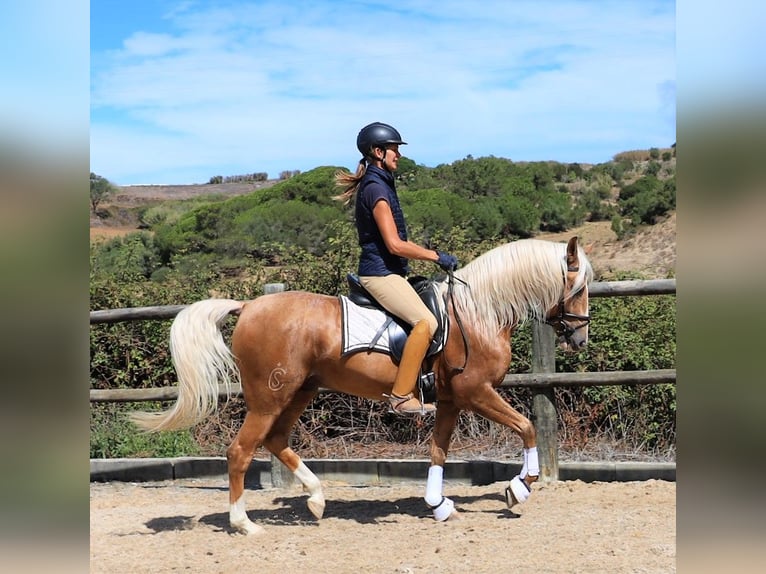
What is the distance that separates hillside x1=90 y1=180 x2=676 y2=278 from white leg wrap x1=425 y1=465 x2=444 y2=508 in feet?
36.1

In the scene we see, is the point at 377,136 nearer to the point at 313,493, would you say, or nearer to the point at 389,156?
the point at 389,156

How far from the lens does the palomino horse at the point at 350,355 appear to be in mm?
5488

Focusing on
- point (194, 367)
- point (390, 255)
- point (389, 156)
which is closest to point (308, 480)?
point (194, 367)

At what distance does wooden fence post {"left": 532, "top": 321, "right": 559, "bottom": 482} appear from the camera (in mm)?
6594

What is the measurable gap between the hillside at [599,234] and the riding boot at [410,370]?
445 inches

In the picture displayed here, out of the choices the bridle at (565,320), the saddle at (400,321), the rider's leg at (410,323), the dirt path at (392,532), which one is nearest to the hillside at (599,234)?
the dirt path at (392,532)

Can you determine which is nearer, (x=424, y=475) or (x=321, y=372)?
(x=321, y=372)

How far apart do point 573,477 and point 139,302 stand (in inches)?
199

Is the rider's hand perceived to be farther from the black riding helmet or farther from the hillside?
the hillside

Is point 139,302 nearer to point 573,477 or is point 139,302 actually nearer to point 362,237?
point 362,237

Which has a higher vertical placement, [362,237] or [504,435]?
[362,237]

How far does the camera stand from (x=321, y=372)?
5.61m

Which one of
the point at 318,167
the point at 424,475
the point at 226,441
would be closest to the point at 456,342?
the point at 424,475

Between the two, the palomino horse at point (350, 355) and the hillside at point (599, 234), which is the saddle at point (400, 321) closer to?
the palomino horse at point (350, 355)
